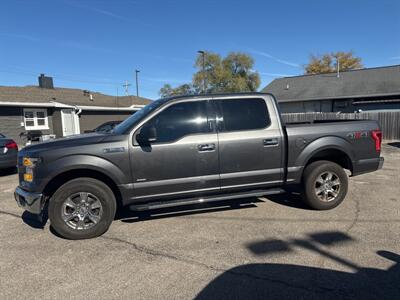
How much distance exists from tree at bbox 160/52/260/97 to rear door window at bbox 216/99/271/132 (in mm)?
39430

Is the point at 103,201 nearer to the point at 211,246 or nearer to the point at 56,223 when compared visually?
the point at 56,223

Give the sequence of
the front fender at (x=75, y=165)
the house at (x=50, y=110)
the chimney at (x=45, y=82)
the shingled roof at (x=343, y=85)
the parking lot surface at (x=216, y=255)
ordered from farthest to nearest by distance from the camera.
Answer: the chimney at (x=45, y=82)
the shingled roof at (x=343, y=85)
the house at (x=50, y=110)
the front fender at (x=75, y=165)
the parking lot surface at (x=216, y=255)

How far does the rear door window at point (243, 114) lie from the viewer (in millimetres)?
4945

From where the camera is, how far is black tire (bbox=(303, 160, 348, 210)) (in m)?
5.23

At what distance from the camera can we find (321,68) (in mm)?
47344

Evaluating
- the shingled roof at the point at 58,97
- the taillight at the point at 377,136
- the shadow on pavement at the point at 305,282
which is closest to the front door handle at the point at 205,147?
the shadow on pavement at the point at 305,282

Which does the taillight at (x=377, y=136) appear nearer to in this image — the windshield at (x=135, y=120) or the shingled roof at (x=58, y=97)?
the windshield at (x=135, y=120)

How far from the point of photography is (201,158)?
4.69 meters

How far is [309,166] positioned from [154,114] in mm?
2749

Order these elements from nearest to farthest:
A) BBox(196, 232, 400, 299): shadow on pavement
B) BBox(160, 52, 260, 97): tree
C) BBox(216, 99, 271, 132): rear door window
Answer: BBox(196, 232, 400, 299): shadow on pavement → BBox(216, 99, 271, 132): rear door window → BBox(160, 52, 260, 97): tree

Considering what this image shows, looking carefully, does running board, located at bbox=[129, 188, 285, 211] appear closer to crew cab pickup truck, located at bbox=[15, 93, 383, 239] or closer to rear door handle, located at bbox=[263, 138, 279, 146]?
crew cab pickup truck, located at bbox=[15, 93, 383, 239]

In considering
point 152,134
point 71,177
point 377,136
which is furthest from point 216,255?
point 377,136

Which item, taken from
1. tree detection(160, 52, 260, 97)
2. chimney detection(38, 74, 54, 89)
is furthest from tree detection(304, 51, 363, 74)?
chimney detection(38, 74, 54, 89)

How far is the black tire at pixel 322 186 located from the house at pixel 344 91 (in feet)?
75.4
